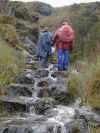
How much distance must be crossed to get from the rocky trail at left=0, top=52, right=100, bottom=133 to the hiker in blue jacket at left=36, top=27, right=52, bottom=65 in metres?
→ 2.03

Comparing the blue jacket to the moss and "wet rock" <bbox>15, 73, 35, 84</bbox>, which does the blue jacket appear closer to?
"wet rock" <bbox>15, 73, 35, 84</bbox>

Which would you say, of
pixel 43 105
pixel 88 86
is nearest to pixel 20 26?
pixel 43 105

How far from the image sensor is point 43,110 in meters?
4.27

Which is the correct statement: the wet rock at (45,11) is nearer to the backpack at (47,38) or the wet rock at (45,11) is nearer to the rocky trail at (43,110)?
the backpack at (47,38)

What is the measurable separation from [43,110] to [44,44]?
4.28 metres

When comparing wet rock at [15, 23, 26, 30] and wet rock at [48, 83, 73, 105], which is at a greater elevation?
→ wet rock at [15, 23, 26, 30]

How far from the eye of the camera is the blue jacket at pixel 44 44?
26.2 feet

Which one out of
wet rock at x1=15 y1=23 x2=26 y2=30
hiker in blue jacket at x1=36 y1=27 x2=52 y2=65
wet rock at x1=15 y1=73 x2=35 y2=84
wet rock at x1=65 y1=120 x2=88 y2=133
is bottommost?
wet rock at x1=65 y1=120 x2=88 y2=133

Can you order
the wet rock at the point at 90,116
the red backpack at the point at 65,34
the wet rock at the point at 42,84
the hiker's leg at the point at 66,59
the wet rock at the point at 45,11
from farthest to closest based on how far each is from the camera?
the wet rock at the point at 45,11
the hiker's leg at the point at 66,59
the red backpack at the point at 65,34
the wet rock at the point at 42,84
the wet rock at the point at 90,116

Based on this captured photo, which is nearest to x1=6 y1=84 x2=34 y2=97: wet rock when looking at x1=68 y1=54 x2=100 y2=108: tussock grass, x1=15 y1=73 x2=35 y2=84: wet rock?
x1=15 y1=73 x2=35 y2=84: wet rock

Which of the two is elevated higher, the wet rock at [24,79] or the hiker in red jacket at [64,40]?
the hiker in red jacket at [64,40]

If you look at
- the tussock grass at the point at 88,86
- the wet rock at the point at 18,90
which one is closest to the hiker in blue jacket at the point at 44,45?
the wet rock at the point at 18,90

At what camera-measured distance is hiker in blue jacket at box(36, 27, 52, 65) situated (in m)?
7.99

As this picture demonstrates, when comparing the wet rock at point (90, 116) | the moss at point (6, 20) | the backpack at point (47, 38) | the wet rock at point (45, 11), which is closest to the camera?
the wet rock at point (90, 116)
